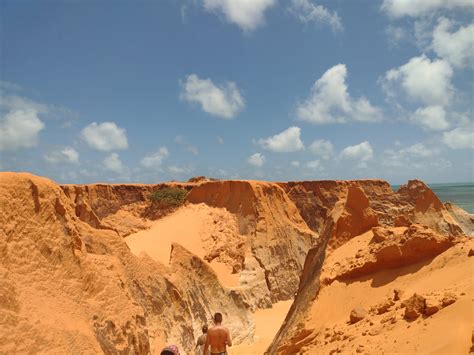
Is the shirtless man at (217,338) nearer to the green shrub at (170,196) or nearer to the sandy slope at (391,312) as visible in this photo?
the sandy slope at (391,312)

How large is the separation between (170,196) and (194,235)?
6645 millimetres

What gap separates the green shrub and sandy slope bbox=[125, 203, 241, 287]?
46.4 inches

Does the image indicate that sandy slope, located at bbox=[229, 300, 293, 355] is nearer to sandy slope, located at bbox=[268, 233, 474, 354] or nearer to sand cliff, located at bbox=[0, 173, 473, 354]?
sand cliff, located at bbox=[0, 173, 473, 354]

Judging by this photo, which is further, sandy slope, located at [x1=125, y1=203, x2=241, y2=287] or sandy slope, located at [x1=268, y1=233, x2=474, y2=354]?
sandy slope, located at [x1=125, y1=203, x2=241, y2=287]

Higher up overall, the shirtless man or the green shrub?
the green shrub

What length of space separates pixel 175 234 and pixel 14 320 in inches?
844

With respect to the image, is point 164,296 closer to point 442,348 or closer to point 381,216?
point 442,348

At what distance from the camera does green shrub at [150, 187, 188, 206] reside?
106ft

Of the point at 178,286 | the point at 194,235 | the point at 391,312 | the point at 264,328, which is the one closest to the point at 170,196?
the point at 194,235

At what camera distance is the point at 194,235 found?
27.0 metres

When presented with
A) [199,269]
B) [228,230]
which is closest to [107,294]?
[199,269]

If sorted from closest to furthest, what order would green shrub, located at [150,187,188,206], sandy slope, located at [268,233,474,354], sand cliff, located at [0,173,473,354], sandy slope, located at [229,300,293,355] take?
sandy slope, located at [268,233,474,354], sand cliff, located at [0,173,473,354], sandy slope, located at [229,300,293,355], green shrub, located at [150,187,188,206]

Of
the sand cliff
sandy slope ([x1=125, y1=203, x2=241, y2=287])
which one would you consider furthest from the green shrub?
the sand cliff

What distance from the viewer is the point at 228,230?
87.7ft
